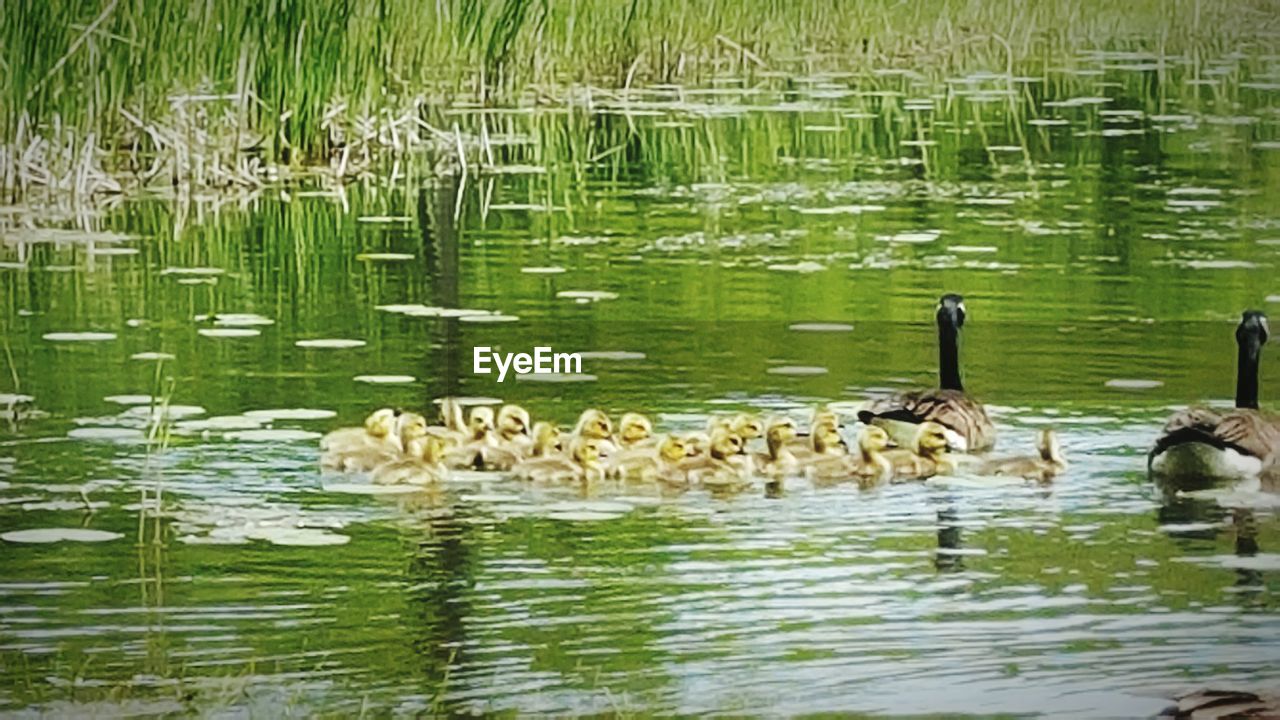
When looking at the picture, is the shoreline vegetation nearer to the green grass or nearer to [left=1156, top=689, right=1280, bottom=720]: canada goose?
the green grass

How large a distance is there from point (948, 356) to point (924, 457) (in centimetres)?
40

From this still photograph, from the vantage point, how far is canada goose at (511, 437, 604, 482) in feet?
17.1

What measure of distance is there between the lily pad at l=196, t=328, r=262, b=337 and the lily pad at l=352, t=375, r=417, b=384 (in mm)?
260

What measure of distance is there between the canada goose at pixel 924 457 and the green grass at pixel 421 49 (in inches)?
59.5

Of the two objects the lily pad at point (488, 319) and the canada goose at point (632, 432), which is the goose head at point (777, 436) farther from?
the lily pad at point (488, 319)

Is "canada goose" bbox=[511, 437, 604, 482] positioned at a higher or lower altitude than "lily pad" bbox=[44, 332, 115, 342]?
lower

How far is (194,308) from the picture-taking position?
19.5 feet

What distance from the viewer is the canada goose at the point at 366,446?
17.4ft

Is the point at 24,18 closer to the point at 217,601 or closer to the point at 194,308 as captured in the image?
the point at 194,308

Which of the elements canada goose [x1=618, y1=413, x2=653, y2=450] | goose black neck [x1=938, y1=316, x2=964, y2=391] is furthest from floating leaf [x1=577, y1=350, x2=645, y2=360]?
goose black neck [x1=938, y1=316, x2=964, y2=391]

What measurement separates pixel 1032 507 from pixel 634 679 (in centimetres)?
96

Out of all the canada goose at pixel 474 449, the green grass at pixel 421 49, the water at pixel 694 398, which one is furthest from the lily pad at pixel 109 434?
the green grass at pixel 421 49

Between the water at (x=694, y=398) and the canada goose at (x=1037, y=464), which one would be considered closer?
the water at (x=694, y=398)

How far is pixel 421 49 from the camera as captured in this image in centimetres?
675
